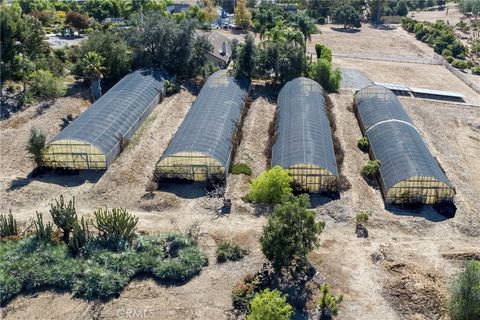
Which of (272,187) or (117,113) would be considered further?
(117,113)

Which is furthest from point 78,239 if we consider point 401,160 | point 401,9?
point 401,9

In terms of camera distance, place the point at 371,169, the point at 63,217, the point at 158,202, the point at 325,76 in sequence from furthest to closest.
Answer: the point at 325,76 < the point at 371,169 < the point at 158,202 < the point at 63,217

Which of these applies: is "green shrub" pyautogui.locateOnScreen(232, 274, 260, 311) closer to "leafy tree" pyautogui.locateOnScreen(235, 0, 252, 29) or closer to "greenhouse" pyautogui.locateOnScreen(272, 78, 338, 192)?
"greenhouse" pyautogui.locateOnScreen(272, 78, 338, 192)

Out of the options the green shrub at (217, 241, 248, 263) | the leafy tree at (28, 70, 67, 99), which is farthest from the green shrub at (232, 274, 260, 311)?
the leafy tree at (28, 70, 67, 99)

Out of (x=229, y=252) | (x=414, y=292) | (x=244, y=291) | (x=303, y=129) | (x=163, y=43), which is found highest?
(x=163, y=43)

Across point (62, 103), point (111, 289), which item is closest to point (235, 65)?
point (62, 103)

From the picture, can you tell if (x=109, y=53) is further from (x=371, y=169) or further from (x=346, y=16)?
(x=346, y=16)
